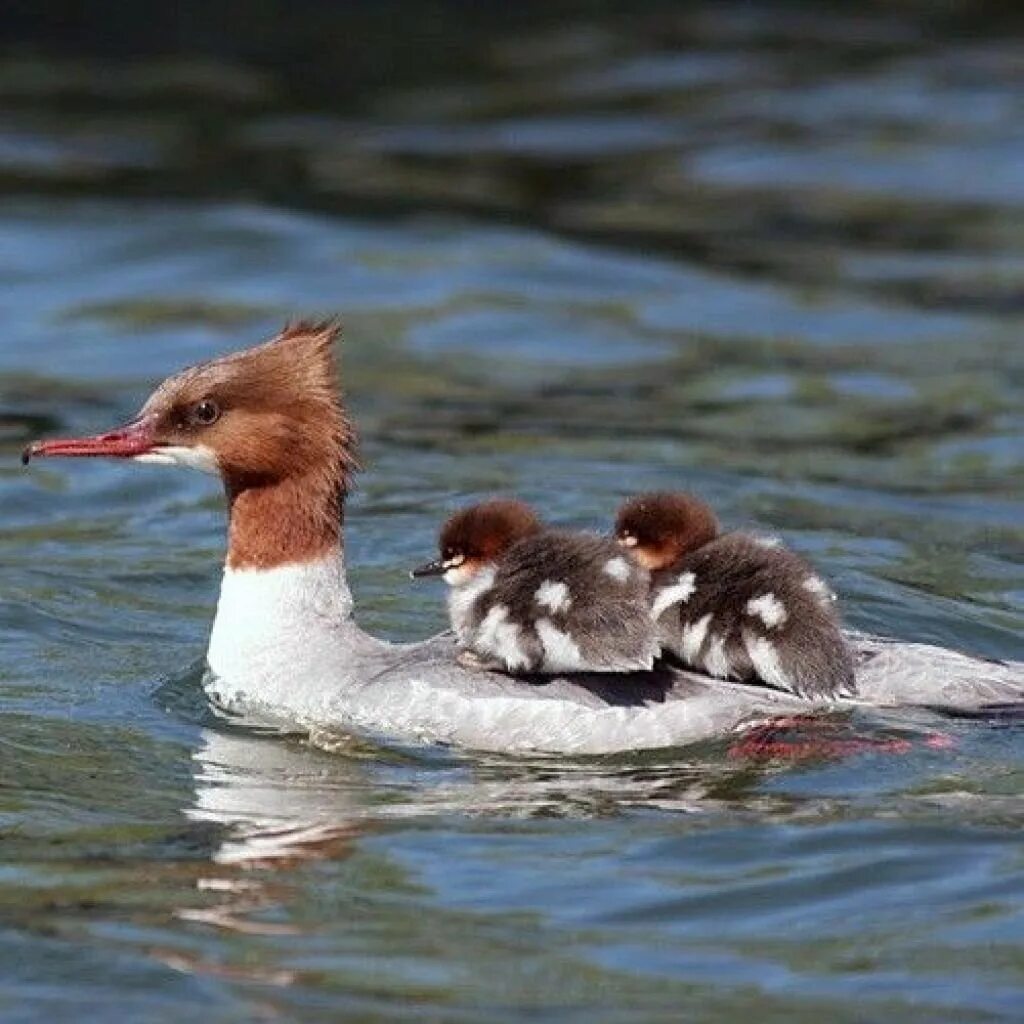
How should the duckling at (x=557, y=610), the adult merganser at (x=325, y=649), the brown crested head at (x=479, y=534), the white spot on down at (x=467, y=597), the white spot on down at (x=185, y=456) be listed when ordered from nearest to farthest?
the duckling at (x=557, y=610), the adult merganser at (x=325, y=649), the white spot on down at (x=467, y=597), the brown crested head at (x=479, y=534), the white spot on down at (x=185, y=456)

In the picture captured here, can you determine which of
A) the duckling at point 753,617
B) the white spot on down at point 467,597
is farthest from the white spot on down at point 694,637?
the white spot on down at point 467,597

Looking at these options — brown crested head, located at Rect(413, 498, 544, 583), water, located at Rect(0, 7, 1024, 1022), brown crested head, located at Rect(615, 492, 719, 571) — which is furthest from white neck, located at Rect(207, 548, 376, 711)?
brown crested head, located at Rect(615, 492, 719, 571)

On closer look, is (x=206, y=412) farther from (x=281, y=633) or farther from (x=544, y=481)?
(x=544, y=481)

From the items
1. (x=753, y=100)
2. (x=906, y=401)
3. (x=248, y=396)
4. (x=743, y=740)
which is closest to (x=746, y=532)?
(x=743, y=740)

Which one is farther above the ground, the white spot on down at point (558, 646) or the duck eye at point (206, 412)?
the duck eye at point (206, 412)

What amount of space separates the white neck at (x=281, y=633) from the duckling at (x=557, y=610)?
1.61 feet

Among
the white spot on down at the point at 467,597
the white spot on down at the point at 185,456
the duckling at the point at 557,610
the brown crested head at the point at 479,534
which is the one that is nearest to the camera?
the duckling at the point at 557,610

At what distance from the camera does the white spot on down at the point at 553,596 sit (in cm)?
767

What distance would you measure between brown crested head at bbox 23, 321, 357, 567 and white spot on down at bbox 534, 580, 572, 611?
954 millimetres

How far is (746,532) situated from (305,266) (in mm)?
7482

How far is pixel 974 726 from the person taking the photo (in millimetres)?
7816

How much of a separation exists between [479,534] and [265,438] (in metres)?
0.71

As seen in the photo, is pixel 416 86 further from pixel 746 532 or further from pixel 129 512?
pixel 746 532

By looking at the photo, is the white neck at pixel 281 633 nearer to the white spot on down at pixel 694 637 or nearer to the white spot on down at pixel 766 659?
the white spot on down at pixel 694 637
